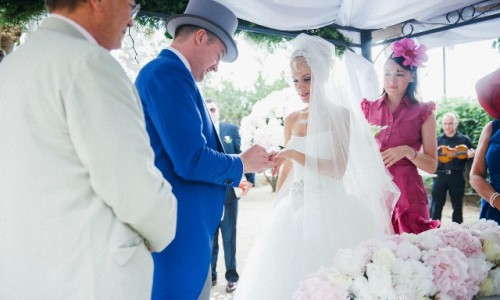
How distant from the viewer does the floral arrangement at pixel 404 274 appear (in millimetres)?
1214

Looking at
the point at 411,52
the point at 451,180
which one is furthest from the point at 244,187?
the point at 451,180

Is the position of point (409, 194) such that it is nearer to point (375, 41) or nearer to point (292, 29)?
point (292, 29)

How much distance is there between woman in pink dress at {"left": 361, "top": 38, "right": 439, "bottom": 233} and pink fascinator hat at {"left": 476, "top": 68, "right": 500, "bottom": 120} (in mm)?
891

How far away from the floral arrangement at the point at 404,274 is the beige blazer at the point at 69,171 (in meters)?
0.60

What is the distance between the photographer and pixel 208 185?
1.87 m

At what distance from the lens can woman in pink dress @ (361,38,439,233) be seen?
9.35 ft

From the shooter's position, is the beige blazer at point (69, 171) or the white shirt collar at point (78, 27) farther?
the white shirt collar at point (78, 27)

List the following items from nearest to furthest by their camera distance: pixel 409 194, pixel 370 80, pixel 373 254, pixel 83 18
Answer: pixel 83 18
pixel 373 254
pixel 409 194
pixel 370 80

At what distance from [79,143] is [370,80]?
12.6ft

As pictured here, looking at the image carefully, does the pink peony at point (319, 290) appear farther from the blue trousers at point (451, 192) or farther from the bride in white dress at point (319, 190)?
the blue trousers at point (451, 192)

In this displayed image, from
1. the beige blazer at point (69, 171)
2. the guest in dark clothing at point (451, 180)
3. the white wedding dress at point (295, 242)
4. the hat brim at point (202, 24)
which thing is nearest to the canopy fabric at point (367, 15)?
the hat brim at point (202, 24)

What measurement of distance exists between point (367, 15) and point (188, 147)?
2.96m

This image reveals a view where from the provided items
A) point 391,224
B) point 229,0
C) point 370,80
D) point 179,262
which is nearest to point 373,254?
point 179,262

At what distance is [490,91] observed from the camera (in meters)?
1.90
